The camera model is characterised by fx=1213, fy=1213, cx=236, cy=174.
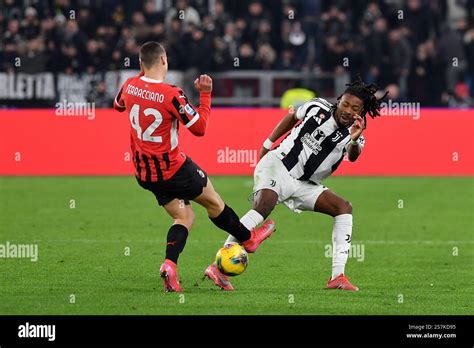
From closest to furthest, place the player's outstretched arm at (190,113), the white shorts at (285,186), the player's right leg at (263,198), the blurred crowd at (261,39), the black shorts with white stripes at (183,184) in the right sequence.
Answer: the player's outstretched arm at (190,113) < the black shorts with white stripes at (183,184) < the player's right leg at (263,198) < the white shorts at (285,186) < the blurred crowd at (261,39)

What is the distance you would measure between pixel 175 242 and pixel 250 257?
9.83 feet

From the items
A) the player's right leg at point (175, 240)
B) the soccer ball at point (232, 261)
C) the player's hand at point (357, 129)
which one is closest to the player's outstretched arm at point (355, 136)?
the player's hand at point (357, 129)

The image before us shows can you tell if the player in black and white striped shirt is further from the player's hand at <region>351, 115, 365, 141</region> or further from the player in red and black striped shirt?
the player in red and black striped shirt

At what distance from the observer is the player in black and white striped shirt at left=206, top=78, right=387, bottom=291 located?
10781 millimetres

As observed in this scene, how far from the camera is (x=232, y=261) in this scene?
34.1 ft

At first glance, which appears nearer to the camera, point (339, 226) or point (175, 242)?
point (175, 242)

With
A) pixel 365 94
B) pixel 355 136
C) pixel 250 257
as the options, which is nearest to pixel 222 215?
pixel 355 136

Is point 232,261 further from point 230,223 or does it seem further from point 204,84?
point 204,84

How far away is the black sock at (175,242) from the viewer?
34.1 ft

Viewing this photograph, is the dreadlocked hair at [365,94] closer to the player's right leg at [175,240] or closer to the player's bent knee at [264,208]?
the player's bent knee at [264,208]

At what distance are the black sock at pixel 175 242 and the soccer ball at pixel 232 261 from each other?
353 mm

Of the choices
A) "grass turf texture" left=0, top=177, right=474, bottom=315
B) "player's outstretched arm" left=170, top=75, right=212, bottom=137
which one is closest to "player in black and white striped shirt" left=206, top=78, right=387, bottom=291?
"grass turf texture" left=0, top=177, right=474, bottom=315
